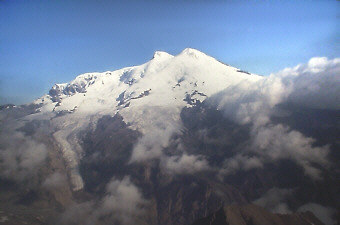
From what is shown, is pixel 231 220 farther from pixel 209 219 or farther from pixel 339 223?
pixel 339 223

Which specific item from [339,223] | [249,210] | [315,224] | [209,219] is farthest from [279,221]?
[339,223]

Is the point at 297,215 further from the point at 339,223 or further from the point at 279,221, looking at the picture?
the point at 339,223

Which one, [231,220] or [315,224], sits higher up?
[231,220]

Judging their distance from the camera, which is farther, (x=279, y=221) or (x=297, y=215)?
(x=297, y=215)

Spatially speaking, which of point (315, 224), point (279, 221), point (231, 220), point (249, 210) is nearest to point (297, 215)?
point (315, 224)

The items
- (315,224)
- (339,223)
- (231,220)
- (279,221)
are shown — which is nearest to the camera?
(231,220)

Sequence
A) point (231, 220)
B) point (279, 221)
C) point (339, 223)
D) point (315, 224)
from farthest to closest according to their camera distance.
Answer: point (339, 223), point (315, 224), point (279, 221), point (231, 220)
